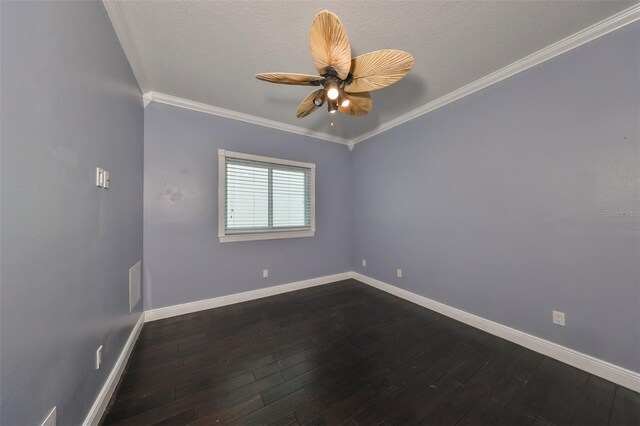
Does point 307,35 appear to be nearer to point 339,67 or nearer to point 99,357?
point 339,67

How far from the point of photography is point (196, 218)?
282 centimetres

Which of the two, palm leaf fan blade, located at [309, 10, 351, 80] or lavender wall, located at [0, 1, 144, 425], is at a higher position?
palm leaf fan blade, located at [309, 10, 351, 80]

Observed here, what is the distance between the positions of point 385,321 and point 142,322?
283cm

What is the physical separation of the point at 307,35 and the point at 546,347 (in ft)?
11.4

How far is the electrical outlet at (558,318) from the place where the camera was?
72.8 inches

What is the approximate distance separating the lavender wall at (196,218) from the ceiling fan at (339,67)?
1750 millimetres

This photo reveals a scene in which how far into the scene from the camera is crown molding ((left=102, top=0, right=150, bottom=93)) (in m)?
1.52

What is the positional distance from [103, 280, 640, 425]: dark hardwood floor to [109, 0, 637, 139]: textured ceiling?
9.06 ft

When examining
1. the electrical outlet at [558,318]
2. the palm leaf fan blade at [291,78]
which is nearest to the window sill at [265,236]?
the palm leaf fan blade at [291,78]

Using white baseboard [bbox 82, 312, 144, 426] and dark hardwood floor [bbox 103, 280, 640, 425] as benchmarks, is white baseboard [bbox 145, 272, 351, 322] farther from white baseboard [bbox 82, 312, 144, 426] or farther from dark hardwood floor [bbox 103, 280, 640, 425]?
white baseboard [bbox 82, 312, 144, 426]

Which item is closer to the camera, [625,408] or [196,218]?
→ [625,408]

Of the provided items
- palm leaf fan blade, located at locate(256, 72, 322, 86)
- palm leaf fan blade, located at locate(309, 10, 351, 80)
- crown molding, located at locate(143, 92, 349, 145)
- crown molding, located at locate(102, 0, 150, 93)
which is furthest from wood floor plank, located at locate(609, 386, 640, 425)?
crown molding, located at locate(102, 0, 150, 93)

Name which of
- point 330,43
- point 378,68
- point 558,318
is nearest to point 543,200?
point 558,318

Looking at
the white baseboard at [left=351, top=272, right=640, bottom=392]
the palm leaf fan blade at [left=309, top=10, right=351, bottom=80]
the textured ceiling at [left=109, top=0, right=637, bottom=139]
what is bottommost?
the white baseboard at [left=351, top=272, right=640, bottom=392]
